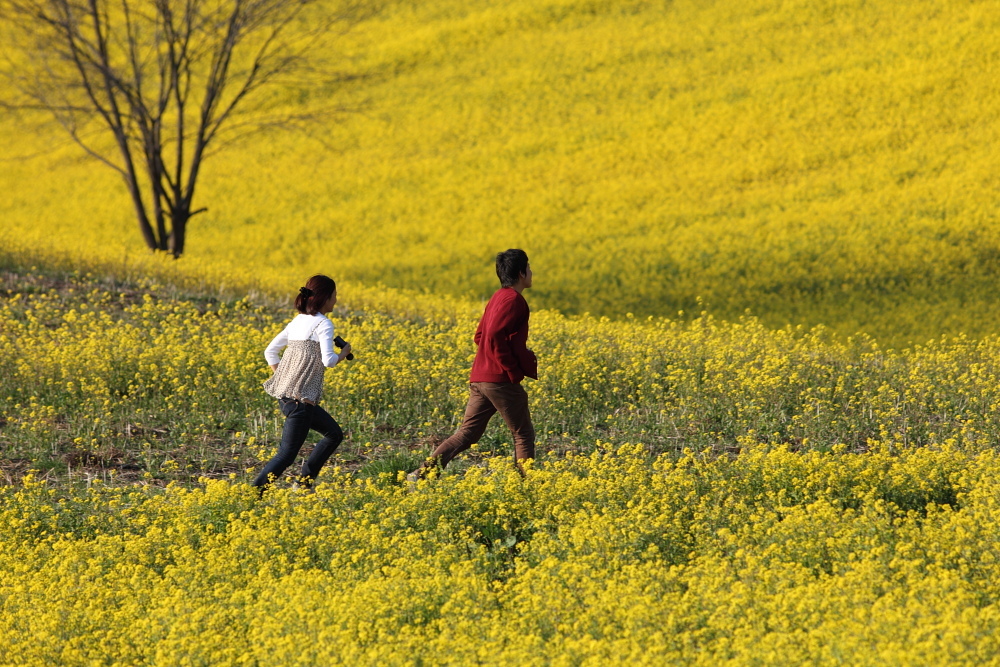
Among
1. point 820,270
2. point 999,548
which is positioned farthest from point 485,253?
point 999,548

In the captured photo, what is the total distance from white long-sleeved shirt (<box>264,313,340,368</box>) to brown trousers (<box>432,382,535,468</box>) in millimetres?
1053

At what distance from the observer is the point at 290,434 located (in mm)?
7500

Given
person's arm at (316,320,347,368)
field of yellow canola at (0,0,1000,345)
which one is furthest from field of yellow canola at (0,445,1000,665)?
field of yellow canola at (0,0,1000,345)

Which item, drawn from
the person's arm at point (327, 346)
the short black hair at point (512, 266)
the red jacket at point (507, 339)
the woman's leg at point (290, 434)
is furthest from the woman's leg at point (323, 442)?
the short black hair at point (512, 266)

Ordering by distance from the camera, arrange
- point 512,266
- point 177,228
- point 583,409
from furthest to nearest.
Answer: point 177,228 < point 583,409 < point 512,266

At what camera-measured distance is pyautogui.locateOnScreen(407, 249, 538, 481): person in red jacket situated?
7.36 metres

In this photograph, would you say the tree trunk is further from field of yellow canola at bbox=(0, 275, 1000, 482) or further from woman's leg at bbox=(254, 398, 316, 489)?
woman's leg at bbox=(254, 398, 316, 489)

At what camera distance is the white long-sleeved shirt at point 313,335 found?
23.5ft

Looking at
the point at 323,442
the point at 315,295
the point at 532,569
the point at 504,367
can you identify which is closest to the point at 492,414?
the point at 504,367

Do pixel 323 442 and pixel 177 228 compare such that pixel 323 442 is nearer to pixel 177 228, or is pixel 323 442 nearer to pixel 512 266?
pixel 512 266

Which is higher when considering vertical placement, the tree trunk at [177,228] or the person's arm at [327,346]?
the tree trunk at [177,228]

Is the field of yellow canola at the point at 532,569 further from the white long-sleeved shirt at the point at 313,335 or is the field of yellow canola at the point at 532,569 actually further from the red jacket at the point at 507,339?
the white long-sleeved shirt at the point at 313,335

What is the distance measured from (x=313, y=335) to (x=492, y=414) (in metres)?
1.39

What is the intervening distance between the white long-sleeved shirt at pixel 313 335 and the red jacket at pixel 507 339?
1084mm
